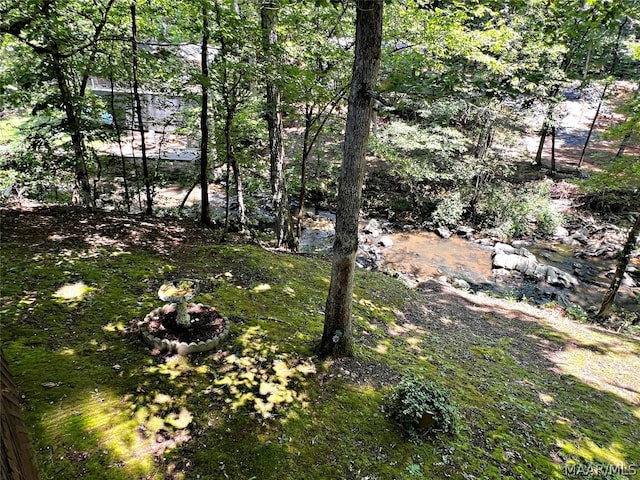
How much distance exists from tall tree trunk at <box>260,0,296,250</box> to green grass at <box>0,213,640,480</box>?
247 centimetres

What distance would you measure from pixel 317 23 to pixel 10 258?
7815 millimetres

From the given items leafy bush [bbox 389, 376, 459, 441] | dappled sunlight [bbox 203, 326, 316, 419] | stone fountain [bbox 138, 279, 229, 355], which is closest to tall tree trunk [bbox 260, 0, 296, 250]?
stone fountain [bbox 138, 279, 229, 355]

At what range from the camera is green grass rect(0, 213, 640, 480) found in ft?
10.2

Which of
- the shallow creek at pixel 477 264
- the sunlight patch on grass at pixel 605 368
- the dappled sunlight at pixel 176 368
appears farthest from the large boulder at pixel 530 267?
the dappled sunlight at pixel 176 368

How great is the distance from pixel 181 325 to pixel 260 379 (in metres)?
1.24

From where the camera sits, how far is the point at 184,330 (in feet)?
14.7

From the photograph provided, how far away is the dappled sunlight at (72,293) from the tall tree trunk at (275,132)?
478 cm

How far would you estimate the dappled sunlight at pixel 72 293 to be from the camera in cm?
481

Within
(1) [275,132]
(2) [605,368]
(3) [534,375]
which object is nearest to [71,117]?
(1) [275,132]

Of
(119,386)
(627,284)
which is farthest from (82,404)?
(627,284)

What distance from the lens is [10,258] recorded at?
18.3ft

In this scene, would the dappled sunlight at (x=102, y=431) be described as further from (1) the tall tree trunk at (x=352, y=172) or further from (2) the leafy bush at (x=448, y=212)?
(2) the leafy bush at (x=448, y=212)

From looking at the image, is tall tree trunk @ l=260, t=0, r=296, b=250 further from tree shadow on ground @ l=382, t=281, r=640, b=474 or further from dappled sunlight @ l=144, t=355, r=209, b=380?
dappled sunlight @ l=144, t=355, r=209, b=380

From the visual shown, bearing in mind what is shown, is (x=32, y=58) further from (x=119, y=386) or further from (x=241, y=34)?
(x=119, y=386)
